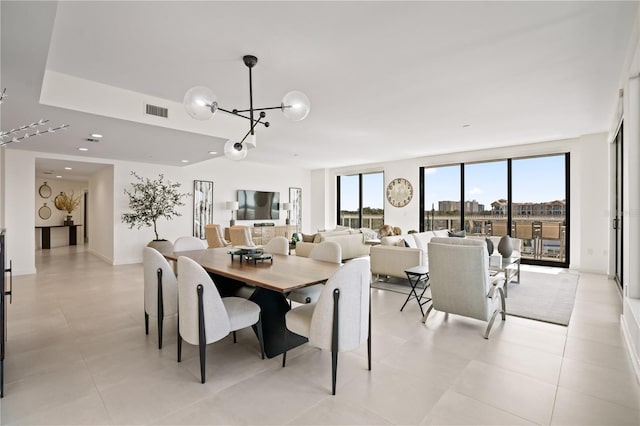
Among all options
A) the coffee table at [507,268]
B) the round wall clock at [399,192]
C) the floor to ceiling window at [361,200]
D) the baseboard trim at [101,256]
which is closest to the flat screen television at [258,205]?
the floor to ceiling window at [361,200]

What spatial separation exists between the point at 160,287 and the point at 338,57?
8.65 ft

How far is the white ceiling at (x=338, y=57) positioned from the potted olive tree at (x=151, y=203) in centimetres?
203

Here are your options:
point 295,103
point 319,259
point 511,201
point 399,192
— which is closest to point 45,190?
point 399,192

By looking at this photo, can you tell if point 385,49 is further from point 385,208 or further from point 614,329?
point 385,208

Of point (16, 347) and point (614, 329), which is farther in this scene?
point (614, 329)

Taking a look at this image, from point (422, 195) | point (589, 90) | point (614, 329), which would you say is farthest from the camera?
point (422, 195)

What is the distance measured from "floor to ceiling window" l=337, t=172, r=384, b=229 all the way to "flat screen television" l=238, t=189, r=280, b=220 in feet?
7.31

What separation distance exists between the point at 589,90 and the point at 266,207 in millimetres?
7851

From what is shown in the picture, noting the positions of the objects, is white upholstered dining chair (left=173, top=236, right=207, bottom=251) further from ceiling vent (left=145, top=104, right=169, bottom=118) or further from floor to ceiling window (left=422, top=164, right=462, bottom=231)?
floor to ceiling window (left=422, top=164, right=462, bottom=231)

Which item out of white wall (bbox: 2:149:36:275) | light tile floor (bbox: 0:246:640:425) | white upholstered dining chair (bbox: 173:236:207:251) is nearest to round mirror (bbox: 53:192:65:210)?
white wall (bbox: 2:149:36:275)

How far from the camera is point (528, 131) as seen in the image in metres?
5.82

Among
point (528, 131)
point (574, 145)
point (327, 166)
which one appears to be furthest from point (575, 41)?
point (327, 166)

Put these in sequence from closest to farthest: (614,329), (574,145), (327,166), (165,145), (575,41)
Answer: (575,41), (614,329), (165,145), (574,145), (327,166)

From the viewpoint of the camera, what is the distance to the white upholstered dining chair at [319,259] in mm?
2982
